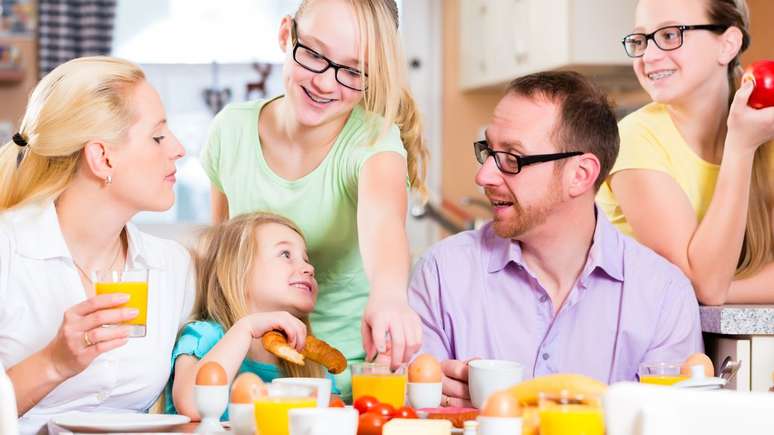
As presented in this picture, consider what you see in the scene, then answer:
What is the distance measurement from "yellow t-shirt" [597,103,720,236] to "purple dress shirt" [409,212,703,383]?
0.21 m

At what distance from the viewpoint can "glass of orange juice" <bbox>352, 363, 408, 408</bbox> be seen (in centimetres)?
173

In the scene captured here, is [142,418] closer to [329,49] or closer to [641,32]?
[329,49]

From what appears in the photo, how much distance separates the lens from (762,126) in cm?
232

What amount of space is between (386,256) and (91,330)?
59cm

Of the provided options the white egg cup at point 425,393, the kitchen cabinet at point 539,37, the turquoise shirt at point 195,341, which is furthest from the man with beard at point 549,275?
the kitchen cabinet at point 539,37

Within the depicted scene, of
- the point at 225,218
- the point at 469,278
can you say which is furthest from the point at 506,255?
the point at 225,218

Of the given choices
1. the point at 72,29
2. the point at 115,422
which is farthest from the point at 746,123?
the point at 72,29

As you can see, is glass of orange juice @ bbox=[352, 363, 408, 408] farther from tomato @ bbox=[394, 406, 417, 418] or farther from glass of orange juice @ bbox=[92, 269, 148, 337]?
glass of orange juice @ bbox=[92, 269, 148, 337]

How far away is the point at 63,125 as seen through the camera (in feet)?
6.88

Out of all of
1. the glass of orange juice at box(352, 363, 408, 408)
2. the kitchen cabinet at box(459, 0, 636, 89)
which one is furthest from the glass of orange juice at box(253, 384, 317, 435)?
the kitchen cabinet at box(459, 0, 636, 89)

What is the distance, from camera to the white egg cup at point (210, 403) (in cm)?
159

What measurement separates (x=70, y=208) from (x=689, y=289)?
1.31 metres

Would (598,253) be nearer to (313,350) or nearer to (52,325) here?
(313,350)

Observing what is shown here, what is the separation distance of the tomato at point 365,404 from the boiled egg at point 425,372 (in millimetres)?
121
